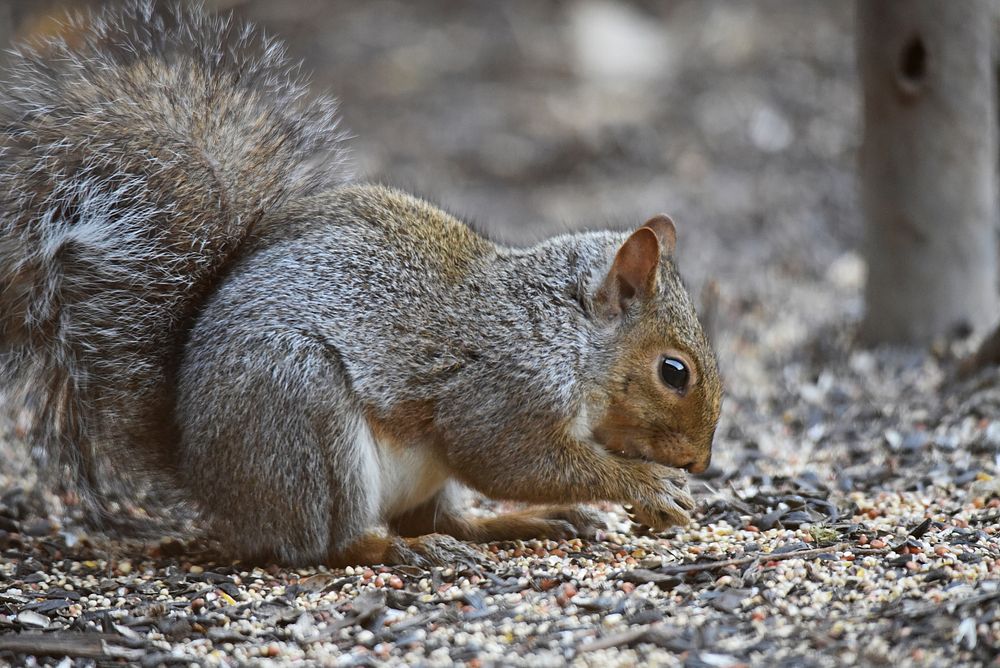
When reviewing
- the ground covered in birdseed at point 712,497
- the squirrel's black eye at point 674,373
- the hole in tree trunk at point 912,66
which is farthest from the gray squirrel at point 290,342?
the hole in tree trunk at point 912,66

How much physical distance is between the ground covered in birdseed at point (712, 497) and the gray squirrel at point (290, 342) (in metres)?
0.25

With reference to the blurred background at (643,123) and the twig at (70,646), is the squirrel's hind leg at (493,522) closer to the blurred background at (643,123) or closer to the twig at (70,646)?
the twig at (70,646)

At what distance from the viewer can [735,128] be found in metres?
8.77

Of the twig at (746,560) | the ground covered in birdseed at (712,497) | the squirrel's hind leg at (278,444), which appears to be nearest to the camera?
the ground covered in birdseed at (712,497)

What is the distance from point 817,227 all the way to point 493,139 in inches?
112

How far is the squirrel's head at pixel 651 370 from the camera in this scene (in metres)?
3.41

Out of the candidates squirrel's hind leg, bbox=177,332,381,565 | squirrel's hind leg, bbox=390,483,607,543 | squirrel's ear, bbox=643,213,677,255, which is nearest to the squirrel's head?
squirrel's ear, bbox=643,213,677,255

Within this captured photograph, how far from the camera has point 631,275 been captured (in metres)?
3.46

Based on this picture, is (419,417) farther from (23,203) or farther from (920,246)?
(920,246)

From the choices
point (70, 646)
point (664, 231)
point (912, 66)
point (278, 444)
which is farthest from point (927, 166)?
point (70, 646)

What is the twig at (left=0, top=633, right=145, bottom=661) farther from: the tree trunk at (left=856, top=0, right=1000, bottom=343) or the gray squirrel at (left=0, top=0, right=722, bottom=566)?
the tree trunk at (left=856, top=0, right=1000, bottom=343)

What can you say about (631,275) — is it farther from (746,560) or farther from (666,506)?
(746,560)

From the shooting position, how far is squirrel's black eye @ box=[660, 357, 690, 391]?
11.2ft

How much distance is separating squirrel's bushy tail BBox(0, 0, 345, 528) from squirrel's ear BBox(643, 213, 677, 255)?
3.77 feet
